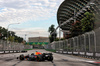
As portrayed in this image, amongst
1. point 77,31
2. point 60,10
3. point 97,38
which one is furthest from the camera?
point 60,10

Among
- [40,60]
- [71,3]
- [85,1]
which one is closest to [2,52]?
[40,60]

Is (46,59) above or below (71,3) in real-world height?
below

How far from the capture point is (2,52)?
4409 centimetres

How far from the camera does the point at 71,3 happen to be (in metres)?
122

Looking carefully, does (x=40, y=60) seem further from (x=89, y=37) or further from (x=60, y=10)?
(x=60, y=10)

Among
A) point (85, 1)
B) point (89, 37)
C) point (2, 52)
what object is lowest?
point (2, 52)

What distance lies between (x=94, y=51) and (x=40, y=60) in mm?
10866

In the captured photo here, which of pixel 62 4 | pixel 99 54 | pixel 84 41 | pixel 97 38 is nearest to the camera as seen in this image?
pixel 99 54

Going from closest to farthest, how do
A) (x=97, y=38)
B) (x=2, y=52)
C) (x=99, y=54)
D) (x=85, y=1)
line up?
(x=99, y=54) → (x=97, y=38) → (x=2, y=52) → (x=85, y=1)

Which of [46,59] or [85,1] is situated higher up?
[85,1]

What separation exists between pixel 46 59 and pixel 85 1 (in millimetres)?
90845

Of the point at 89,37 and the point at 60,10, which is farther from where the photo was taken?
the point at 60,10

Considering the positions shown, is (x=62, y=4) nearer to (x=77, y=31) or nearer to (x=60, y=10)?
(x=60, y=10)

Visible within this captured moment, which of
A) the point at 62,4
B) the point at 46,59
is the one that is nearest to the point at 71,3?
the point at 62,4
